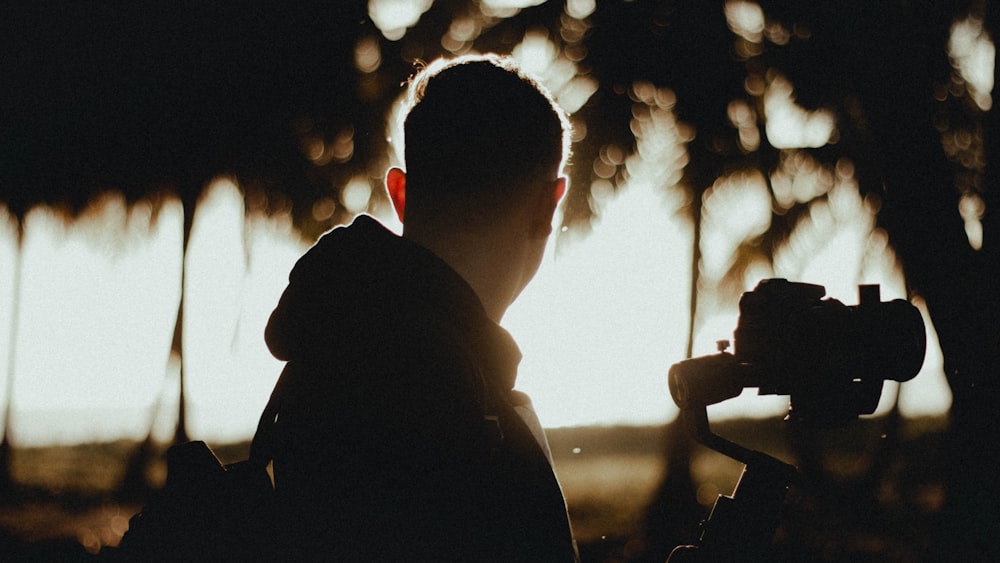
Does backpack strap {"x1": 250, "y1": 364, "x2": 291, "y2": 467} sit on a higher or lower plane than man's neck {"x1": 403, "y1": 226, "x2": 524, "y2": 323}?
lower

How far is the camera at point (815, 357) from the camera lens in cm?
146

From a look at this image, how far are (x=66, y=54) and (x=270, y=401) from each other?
18.0ft

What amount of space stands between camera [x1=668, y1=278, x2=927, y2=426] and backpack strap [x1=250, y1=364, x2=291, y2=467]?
0.77 metres

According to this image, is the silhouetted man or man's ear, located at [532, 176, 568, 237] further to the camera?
man's ear, located at [532, 176, 568, 237]

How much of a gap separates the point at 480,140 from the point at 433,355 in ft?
1.26

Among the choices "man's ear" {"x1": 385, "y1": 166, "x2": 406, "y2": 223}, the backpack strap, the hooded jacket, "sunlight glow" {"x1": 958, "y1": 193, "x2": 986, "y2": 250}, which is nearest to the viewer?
the hooded jacket

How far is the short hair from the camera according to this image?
1.32 m

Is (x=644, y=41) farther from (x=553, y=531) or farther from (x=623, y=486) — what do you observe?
(x=623, y=486)

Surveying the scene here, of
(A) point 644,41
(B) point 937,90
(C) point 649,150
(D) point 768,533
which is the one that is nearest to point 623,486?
(C) point 649,150

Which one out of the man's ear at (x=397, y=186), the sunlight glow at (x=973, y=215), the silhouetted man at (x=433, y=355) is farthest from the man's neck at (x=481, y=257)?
the sunlight glow at (x=973, y=215)

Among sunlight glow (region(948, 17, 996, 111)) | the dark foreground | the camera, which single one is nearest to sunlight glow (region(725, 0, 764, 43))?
sunlight glow (region(948, 17, 996, 111))

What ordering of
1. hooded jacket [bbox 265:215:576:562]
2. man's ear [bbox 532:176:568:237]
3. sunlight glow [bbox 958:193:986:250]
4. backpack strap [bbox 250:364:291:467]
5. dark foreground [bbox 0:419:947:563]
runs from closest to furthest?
hooded jacket [bbox 265:215:576:562] → backpack strap [bbox 250:364:291:467] → man's ear [bbox 532:176:568:237] → sunlight glow [bbox 958:193:986:250] → dark foreground [bbox 0:419:947:563]

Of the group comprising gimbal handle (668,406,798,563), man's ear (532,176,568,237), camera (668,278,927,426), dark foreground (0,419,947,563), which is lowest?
dark foreground (0,419,947,563)

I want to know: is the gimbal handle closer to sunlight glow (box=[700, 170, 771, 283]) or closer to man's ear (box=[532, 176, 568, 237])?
man's ear (box=[532, 176, 568, 237])
